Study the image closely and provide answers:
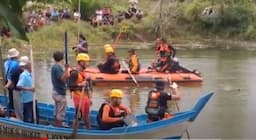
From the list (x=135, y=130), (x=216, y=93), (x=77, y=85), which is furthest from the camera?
(x=216, y=93)

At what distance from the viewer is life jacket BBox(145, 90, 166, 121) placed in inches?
341

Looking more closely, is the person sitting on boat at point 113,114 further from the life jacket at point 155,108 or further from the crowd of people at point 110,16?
the crowd of people at point 110,16

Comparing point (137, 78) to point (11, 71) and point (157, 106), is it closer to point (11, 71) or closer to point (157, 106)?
point (11, 71)

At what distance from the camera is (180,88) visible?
51.5 feet

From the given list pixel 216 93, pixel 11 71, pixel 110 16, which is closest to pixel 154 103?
pixel 11 71

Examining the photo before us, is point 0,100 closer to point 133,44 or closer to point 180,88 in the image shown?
point 180,88

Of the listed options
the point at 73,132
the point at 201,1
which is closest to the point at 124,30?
the point at 201,1

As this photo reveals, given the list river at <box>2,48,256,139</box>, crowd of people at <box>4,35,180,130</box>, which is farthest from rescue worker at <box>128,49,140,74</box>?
crowd of people at <box>4,35,180,130</box>

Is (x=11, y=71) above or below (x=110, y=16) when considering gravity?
below

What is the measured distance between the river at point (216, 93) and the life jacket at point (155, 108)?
1.58 meters

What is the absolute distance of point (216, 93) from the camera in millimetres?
14898

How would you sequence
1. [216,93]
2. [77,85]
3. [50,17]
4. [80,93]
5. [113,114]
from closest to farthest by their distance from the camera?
[113,114]
[80,93]
[77,85]
[216,93]
[50,17]

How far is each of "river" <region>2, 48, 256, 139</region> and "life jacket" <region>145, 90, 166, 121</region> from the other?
1584 millimetres

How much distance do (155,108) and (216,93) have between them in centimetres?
645
